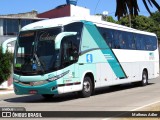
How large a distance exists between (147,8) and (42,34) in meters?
10.7

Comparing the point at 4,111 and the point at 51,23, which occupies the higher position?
the point at 51,23

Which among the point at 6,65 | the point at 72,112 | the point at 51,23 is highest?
the point at 51,23

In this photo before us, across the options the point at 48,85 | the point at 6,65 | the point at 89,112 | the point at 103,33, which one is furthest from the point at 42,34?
the point at 6,65

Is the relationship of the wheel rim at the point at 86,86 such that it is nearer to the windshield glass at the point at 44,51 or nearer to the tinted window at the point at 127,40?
the windshield glass at the point at 44,51

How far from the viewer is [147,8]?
4715 mm

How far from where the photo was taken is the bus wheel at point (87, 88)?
52.5 ft

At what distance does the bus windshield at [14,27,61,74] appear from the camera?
14.5 meters

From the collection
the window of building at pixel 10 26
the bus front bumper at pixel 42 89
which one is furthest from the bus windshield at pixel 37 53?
the window of building at pixel 10 26

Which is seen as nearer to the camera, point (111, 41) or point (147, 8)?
point (147, 8)

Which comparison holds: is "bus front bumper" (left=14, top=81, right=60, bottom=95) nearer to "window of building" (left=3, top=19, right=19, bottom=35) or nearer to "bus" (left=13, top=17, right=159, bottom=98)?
"bus" (left=13, top=17, right=159, bottom=98)

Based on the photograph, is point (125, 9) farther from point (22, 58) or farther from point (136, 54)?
point (136, 54)

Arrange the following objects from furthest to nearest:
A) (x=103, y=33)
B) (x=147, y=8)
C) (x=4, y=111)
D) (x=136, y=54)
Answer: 1. (x=136, y=54)
2. (x=103, y=33)
3. (x=4, y=111)
4. (x=147, y=8)

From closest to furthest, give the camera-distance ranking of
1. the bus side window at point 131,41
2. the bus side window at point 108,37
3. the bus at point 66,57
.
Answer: the bus at point 66,57 < the bus side window at point 108,37 < the bus side window at point 131,41

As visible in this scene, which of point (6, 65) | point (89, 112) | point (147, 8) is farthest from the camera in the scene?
point (6, 65)
